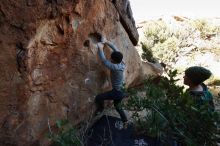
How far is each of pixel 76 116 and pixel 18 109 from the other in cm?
123

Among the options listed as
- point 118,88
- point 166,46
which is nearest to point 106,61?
point 118,88

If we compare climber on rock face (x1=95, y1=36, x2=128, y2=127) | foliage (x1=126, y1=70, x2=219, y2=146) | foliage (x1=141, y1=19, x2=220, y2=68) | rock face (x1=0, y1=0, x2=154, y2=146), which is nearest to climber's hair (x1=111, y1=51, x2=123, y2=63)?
climber on rock face (x1=95, y1=36, x2=128, y2=127)

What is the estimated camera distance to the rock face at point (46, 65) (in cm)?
538

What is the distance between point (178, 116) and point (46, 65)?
328 cm

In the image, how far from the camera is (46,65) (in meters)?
5.76

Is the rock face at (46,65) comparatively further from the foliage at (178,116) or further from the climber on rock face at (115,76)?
the foliage at (178,116)

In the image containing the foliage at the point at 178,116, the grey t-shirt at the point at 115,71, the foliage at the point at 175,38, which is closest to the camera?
the foliage at the point at 178,116

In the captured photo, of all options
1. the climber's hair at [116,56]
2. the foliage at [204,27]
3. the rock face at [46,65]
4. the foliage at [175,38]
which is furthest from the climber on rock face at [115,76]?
the foliage at [204,27]

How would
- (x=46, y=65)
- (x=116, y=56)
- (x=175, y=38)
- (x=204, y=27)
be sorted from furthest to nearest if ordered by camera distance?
(x=204, y=27) → (x=175, y=38) → (x=116, y=56) → (x=46, y=65)

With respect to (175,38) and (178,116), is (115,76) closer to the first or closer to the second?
(178,116)

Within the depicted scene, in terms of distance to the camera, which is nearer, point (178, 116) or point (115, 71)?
point (178, 116)

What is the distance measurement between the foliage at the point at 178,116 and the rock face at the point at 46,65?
2.63m

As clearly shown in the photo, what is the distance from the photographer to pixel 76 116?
640cm

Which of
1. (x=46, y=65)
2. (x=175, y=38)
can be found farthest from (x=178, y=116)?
(x=175, y=38)
